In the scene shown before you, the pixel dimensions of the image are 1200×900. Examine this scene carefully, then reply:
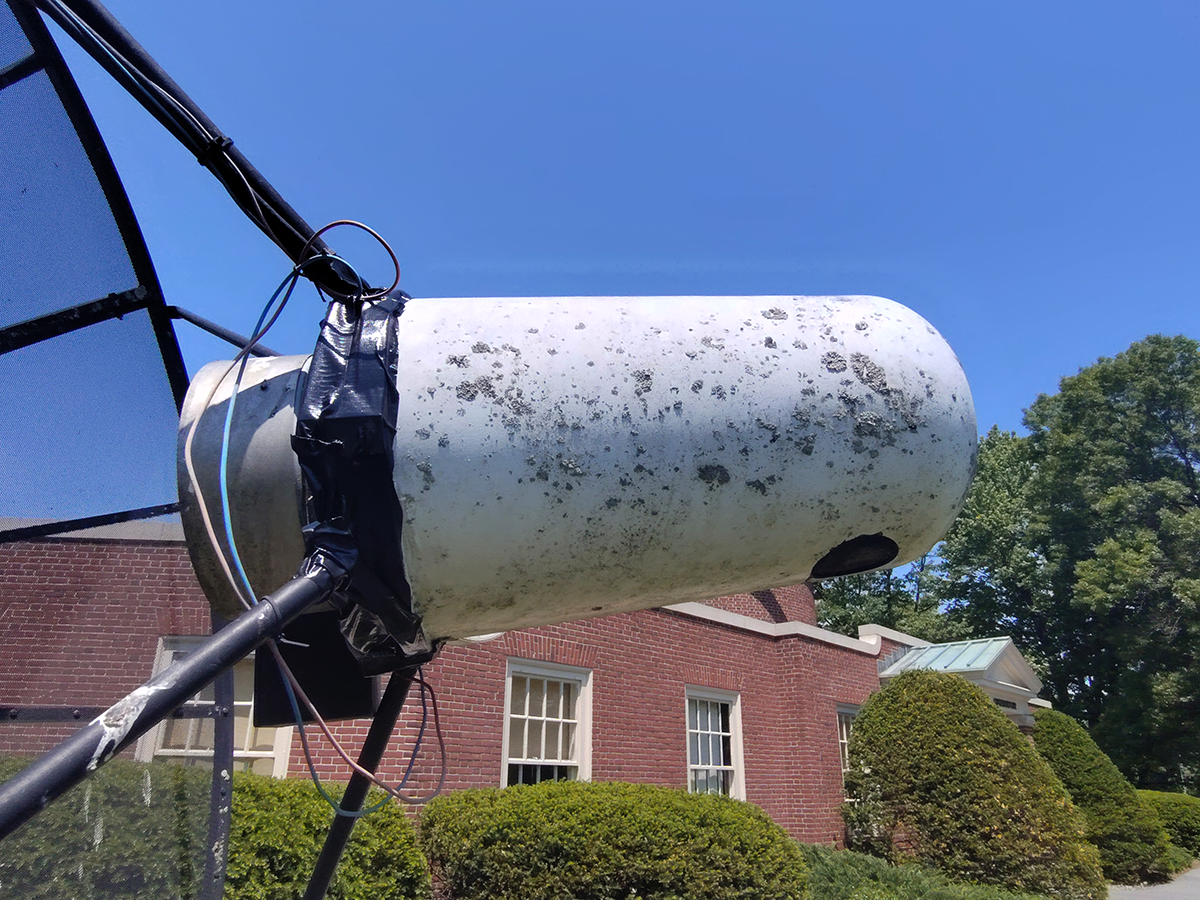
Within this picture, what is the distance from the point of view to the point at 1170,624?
27.9 meters

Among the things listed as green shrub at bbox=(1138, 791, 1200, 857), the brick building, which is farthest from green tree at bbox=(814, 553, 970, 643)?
the brick building

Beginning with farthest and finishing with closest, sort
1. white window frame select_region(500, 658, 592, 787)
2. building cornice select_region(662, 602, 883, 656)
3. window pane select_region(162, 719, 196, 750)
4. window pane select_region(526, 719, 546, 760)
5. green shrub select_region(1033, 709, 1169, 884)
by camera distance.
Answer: green shrub select_region(1033, 709, 1169, 884), building cornice select_region(662, 602, 883, 656), window pane select_region(526, 719, 546, 760), white window frame select_region(500, 658, 592, 787), window pane select_region(162, 719, 196, 750)

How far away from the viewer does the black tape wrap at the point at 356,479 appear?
1.33 metres

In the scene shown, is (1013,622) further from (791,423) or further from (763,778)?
(791,423)

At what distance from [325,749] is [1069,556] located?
109ft

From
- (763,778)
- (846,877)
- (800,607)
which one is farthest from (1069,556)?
(846,877)

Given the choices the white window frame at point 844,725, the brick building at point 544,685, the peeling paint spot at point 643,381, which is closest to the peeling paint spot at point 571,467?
the peeling paint spot at point 643,381

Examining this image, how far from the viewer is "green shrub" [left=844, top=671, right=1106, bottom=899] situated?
38.1 feet

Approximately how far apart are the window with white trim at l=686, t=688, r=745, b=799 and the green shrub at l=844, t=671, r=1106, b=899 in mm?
2297

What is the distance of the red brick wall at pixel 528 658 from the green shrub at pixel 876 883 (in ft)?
7.76

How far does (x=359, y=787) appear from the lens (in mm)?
1736

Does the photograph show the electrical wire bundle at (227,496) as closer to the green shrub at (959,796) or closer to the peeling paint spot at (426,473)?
the peeling paint spot at (426,473)

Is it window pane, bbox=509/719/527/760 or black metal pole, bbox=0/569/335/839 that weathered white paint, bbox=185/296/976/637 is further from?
window pane, bbox=509/719/527/760

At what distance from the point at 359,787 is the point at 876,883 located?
383 inches
